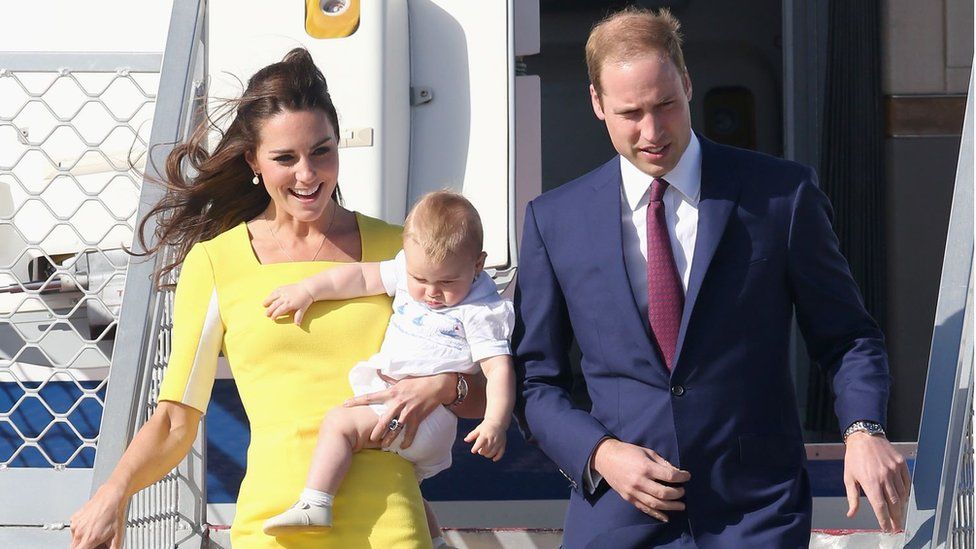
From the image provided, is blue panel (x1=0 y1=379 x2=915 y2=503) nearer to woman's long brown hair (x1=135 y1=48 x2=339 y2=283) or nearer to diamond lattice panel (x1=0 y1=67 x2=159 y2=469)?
diamond lattice panel (x1=0 y1=67 x2=159 y2=469)

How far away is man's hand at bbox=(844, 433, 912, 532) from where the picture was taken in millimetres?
1890

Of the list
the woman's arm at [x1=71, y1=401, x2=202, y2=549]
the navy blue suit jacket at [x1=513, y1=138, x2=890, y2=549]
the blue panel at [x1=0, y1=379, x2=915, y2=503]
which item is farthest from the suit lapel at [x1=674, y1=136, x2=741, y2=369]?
the blue panel at [x1=0, y1=379, x2=915, y2=503]

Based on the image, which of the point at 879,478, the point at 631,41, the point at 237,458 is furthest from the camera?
the point at 237,458

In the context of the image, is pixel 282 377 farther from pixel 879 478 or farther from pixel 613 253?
pixel 879 478

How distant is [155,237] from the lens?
260 cm

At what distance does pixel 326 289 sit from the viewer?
90.7 inches

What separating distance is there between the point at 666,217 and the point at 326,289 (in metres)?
0.62

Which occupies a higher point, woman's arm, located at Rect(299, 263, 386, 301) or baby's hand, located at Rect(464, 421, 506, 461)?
woman's arm, located at Rect(299, 263, 386, 301)

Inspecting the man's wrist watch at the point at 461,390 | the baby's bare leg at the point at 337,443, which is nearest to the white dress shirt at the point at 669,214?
the man's wrist watch at the point at 461,390

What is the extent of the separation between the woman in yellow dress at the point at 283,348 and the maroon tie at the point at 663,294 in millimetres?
427

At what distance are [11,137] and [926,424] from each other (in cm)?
272

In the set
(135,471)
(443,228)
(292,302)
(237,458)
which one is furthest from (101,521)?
(237,458)

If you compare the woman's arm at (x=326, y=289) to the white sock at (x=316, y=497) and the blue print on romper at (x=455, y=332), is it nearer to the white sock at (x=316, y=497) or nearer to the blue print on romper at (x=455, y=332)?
the blue print on romper at (x=455, y=332)

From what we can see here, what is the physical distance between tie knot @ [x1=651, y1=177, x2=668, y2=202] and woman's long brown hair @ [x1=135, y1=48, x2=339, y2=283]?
0.64m
